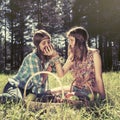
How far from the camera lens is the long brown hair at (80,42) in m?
7.40

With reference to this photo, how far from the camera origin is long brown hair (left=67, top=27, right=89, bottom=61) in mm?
7395

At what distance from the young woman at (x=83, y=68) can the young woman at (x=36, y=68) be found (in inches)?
15.2

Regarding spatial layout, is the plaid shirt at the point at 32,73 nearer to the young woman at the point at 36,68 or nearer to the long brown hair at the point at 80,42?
the young woman at the point at 36,68

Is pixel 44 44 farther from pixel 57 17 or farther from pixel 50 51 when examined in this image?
pixel 57 17

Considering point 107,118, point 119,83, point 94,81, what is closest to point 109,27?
point 119,83

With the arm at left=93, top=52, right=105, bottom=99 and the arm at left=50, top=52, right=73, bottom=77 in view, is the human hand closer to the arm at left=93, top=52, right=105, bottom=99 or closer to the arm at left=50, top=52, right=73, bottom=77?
the arm at left=50, top=52, right=73, bottom=77

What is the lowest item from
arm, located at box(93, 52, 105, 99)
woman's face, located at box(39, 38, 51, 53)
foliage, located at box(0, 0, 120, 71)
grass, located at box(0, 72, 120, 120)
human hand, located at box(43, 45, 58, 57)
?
grass, located at box(0, 72, 120, 120)

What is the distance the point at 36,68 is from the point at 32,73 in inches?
5.3

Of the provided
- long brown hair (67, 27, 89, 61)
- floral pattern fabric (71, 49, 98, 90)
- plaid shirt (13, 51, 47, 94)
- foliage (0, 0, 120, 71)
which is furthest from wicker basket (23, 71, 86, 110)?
foliage (0, 0, 120, 71)

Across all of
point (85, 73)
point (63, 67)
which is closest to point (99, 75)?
point (85, 73)

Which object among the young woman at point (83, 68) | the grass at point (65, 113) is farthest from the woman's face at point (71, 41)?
the grass at point (65, 113)

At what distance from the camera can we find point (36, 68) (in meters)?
7.50

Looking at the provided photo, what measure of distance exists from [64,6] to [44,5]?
10.3 feet

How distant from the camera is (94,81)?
23.9 ft
